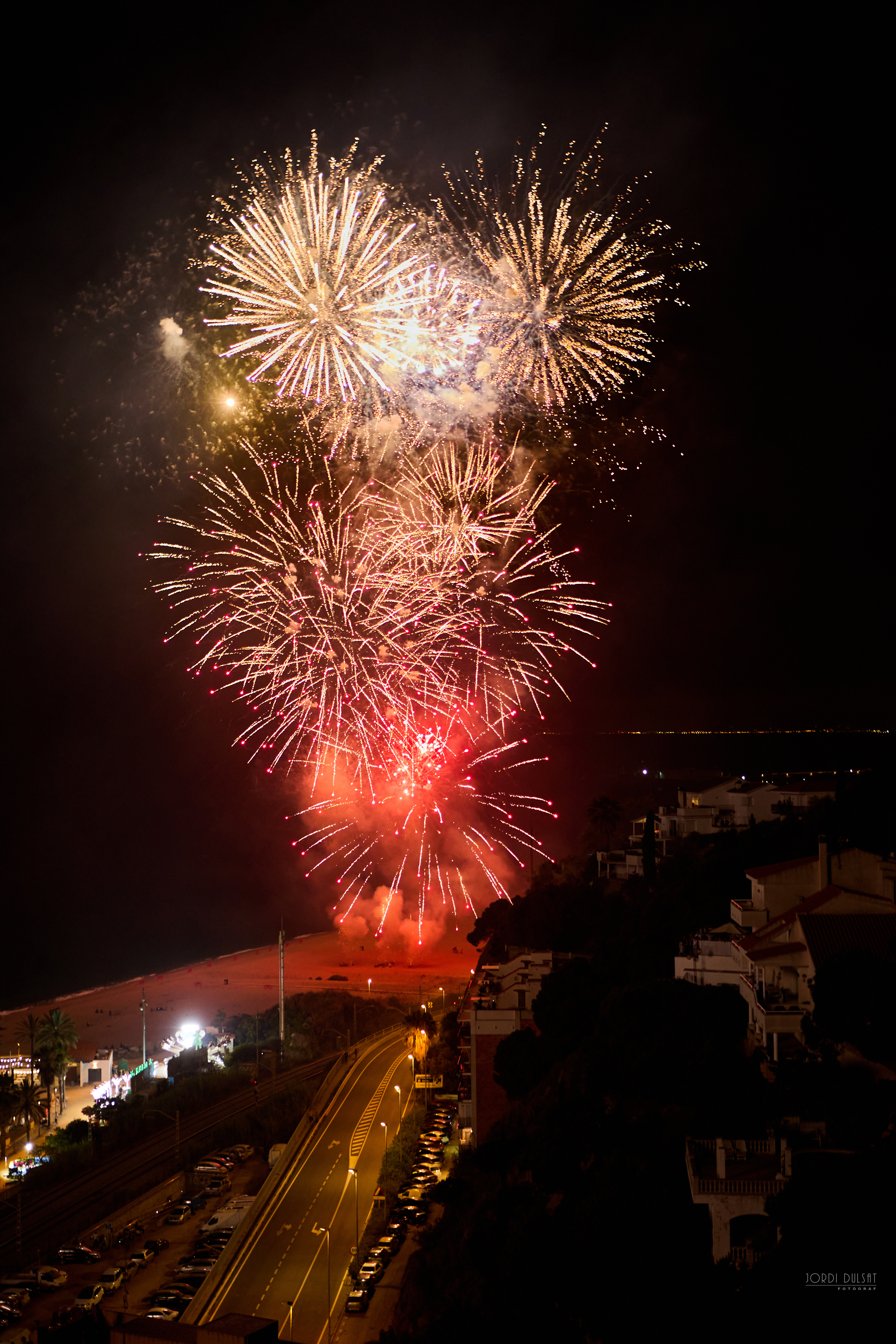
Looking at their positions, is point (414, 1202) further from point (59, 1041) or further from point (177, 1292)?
point (59, 1041)

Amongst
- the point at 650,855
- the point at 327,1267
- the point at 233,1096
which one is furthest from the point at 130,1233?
the point at 650,855

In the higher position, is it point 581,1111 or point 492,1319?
point 581,1111

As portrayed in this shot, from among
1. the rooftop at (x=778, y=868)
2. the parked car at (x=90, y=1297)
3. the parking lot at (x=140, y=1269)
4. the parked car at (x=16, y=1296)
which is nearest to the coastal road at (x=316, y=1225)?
the parking lot at (x=140, y=1269)

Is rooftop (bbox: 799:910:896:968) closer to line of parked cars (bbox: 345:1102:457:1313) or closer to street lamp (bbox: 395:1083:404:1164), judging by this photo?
line of parked cars (bbox: 345:1102:457:1313)

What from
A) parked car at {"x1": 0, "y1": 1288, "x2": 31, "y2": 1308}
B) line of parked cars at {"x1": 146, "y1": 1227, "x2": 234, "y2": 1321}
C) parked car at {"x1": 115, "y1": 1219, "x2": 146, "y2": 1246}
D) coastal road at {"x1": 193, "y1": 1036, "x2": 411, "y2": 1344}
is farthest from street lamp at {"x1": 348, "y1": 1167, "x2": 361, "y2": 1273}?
parked car at {"x1": 0, "y1": 1288, "x2": 31, "y2": 1308}

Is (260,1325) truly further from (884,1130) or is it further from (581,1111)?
(884,1130)

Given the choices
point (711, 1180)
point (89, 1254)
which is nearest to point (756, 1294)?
point (711, 1180)
